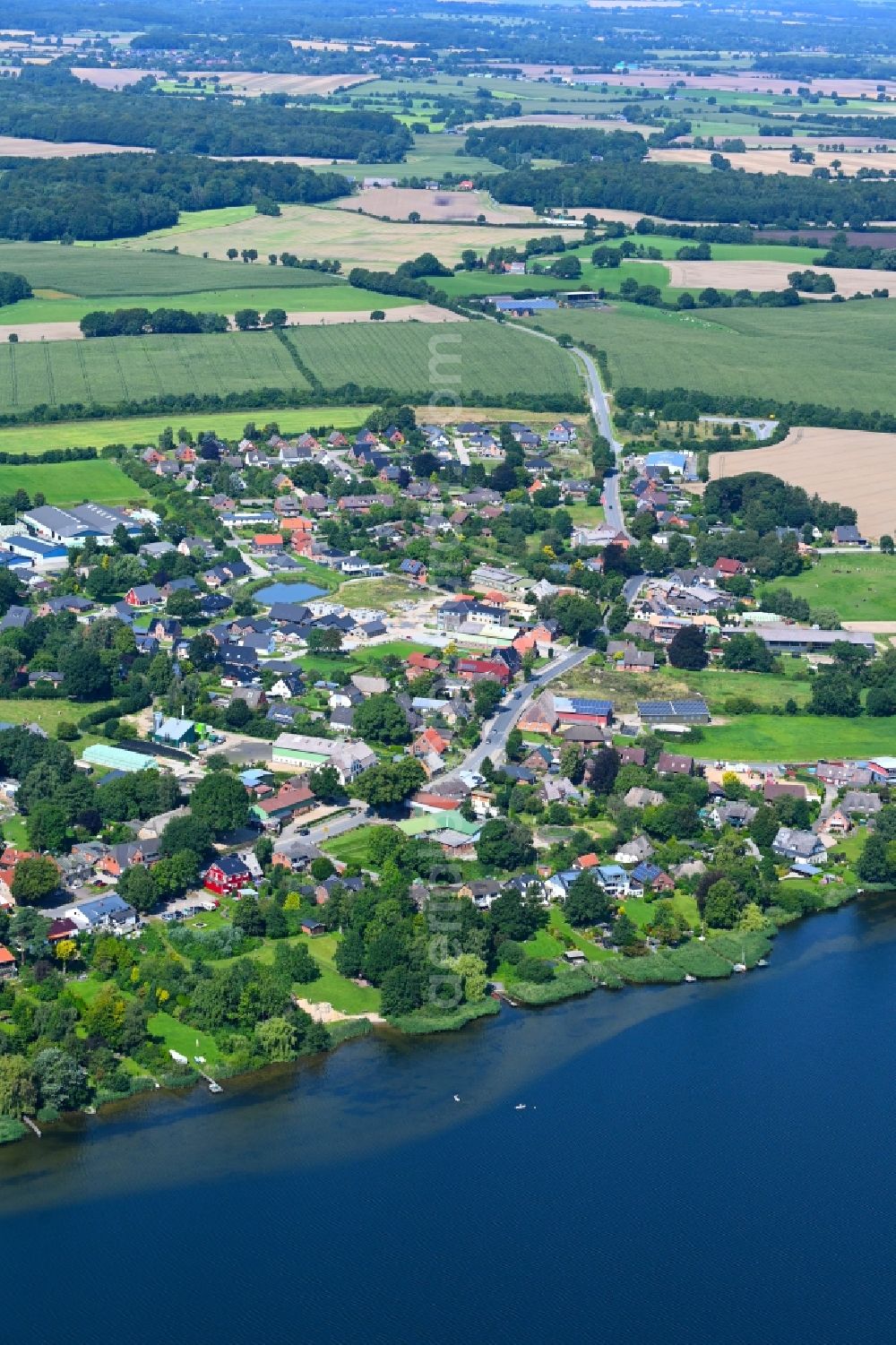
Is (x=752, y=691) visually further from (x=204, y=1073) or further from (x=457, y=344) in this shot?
(x=457, y=344)

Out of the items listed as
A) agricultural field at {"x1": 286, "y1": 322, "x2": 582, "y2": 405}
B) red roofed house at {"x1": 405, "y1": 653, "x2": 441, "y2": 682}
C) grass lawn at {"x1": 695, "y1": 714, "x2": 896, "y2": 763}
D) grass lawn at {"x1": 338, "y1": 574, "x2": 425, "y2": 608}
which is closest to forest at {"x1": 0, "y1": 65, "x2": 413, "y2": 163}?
agricultural field at {"x1": 286, "y1": 322, "x2": 582, "y2": 405}

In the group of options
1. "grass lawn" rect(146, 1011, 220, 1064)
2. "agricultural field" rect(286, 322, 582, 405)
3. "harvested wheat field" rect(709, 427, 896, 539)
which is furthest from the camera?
"agricultural field" rect(286, 322, 582, 405)

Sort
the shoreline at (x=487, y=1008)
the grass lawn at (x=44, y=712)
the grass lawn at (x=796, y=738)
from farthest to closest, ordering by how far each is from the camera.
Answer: the grass lawn at (x=44, y=712) → the grass lawn at (x=796, y=738) → the shoreline at (x=487, y=1008)

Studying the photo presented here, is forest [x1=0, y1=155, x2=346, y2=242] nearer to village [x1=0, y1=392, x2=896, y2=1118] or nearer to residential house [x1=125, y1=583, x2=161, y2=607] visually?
village [x1=0, y1=392, x2=896, y2=1118]

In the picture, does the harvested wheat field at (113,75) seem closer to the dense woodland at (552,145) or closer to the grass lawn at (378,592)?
the dense woodland at (552,145)

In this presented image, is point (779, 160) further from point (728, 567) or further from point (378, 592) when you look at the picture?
point (378, 592)

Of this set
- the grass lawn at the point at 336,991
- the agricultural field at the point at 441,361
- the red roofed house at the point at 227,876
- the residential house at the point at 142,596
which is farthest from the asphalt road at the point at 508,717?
the agricultural field at the point at 441,361

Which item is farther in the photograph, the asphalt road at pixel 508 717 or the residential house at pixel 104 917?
the asphalt road at pixel 508 717
